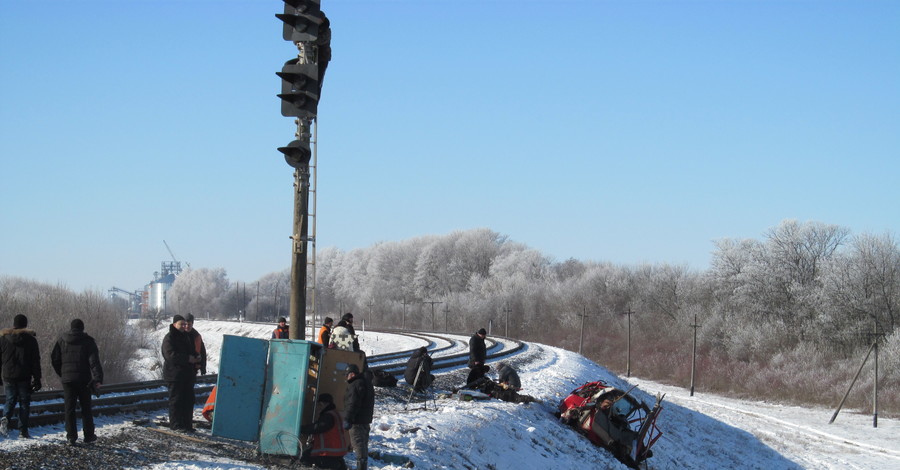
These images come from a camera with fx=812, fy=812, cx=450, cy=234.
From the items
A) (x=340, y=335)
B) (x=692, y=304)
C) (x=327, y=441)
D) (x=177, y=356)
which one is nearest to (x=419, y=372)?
(x=340, y=335)

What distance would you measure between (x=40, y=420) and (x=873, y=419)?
3783cm

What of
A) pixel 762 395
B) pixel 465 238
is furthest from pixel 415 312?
pixel 762 395

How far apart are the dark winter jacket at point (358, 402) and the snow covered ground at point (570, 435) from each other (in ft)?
3.23

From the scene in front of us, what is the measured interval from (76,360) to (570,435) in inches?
440

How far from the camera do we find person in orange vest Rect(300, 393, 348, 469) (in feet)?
35.1

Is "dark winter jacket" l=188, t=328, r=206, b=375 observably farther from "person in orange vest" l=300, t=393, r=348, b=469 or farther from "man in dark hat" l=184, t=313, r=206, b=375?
"person in orange vest" l=300, t=393, r=348, b=469

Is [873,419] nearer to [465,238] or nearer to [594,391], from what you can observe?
[594,391]

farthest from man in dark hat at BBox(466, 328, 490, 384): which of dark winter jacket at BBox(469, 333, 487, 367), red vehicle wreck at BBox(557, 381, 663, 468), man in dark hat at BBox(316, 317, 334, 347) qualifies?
man in dark hat at BBox(316, 317, 334, 347)

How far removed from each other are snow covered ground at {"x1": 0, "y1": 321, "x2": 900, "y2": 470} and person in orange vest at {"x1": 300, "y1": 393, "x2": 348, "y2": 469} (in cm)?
64

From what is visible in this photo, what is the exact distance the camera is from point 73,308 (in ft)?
150

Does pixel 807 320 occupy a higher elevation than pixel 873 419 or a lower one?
higher

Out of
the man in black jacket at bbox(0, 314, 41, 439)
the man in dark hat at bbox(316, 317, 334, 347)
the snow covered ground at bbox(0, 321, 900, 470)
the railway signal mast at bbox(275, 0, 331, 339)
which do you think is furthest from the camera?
the man in dark hat at bbox(316, 317, 334, 347)

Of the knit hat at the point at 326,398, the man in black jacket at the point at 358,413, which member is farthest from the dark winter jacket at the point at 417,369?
the man in black jacket at the point at 358,413

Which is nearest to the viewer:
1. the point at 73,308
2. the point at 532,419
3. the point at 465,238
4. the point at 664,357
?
the point at 532,419
